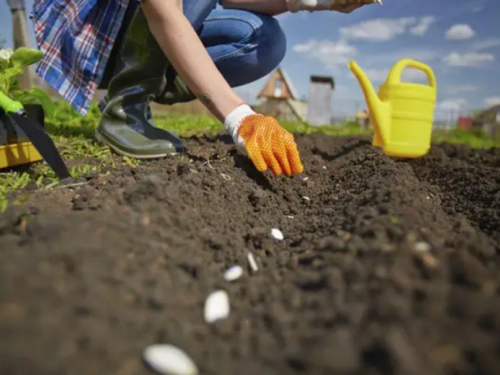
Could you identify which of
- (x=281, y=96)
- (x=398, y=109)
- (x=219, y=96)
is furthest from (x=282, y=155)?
(x=281, y=96)

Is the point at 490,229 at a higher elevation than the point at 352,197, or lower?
lower

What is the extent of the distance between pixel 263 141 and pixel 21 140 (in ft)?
2.98

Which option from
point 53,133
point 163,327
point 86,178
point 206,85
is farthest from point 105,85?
point 163,327

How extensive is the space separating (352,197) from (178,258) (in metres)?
0.73

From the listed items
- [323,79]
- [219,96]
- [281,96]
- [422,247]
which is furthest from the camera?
[281,96]

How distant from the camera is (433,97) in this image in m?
2.40

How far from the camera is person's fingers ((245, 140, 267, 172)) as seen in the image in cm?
146

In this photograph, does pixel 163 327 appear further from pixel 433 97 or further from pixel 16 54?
pixel 433 97

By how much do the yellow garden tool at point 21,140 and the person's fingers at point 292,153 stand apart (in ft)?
2.54

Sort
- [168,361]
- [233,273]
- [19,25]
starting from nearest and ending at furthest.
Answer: [168,361]
[233,273]
[19,25]

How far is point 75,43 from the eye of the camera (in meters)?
1.95

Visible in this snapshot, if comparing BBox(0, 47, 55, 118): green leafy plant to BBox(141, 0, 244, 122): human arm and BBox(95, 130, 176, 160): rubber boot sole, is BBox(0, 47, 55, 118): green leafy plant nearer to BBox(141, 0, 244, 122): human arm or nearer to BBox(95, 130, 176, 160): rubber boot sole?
BBox(95, 130, 176, 160): rubber boot sole

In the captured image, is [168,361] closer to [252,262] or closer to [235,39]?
[252,262]

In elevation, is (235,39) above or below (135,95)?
above
